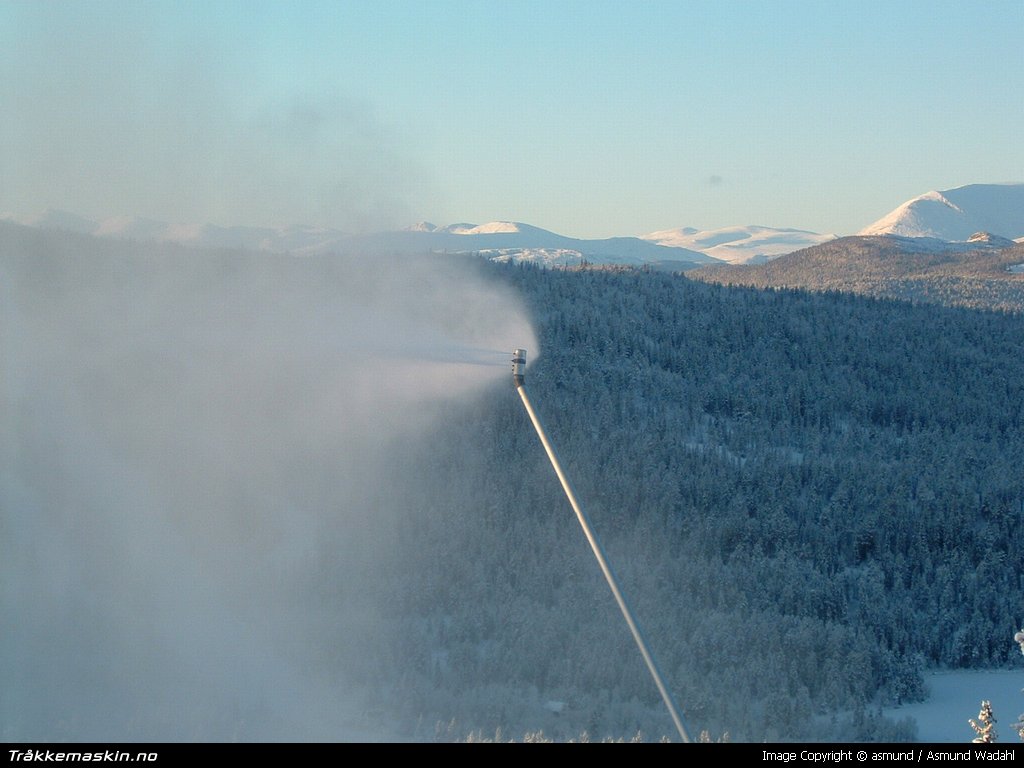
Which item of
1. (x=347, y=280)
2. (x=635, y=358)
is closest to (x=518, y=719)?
(x=347, y=280)

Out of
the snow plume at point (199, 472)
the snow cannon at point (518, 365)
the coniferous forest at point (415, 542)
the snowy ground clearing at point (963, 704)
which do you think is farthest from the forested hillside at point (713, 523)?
the snow cannon at point (518, 365)

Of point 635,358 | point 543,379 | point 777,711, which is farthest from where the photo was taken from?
point 635,358

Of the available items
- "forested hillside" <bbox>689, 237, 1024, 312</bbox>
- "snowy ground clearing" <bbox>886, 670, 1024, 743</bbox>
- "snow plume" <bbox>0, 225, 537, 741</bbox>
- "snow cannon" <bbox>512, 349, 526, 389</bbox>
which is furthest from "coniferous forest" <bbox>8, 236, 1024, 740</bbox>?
"forested hillside" <bbox>689, 237, 1024, 312</bbox>

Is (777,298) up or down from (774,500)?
up

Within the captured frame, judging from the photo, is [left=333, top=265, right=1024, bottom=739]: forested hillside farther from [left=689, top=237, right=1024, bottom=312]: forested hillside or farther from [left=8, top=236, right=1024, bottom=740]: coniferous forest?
[left=689, top=237, right=1024, bottom=312]: forested hillside

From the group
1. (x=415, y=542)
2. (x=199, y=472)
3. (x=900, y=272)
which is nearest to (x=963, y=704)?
(x=415, y=542)

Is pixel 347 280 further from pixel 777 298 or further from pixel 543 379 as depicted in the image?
pixel 777 298

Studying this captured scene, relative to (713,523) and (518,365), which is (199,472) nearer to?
(518,365)
